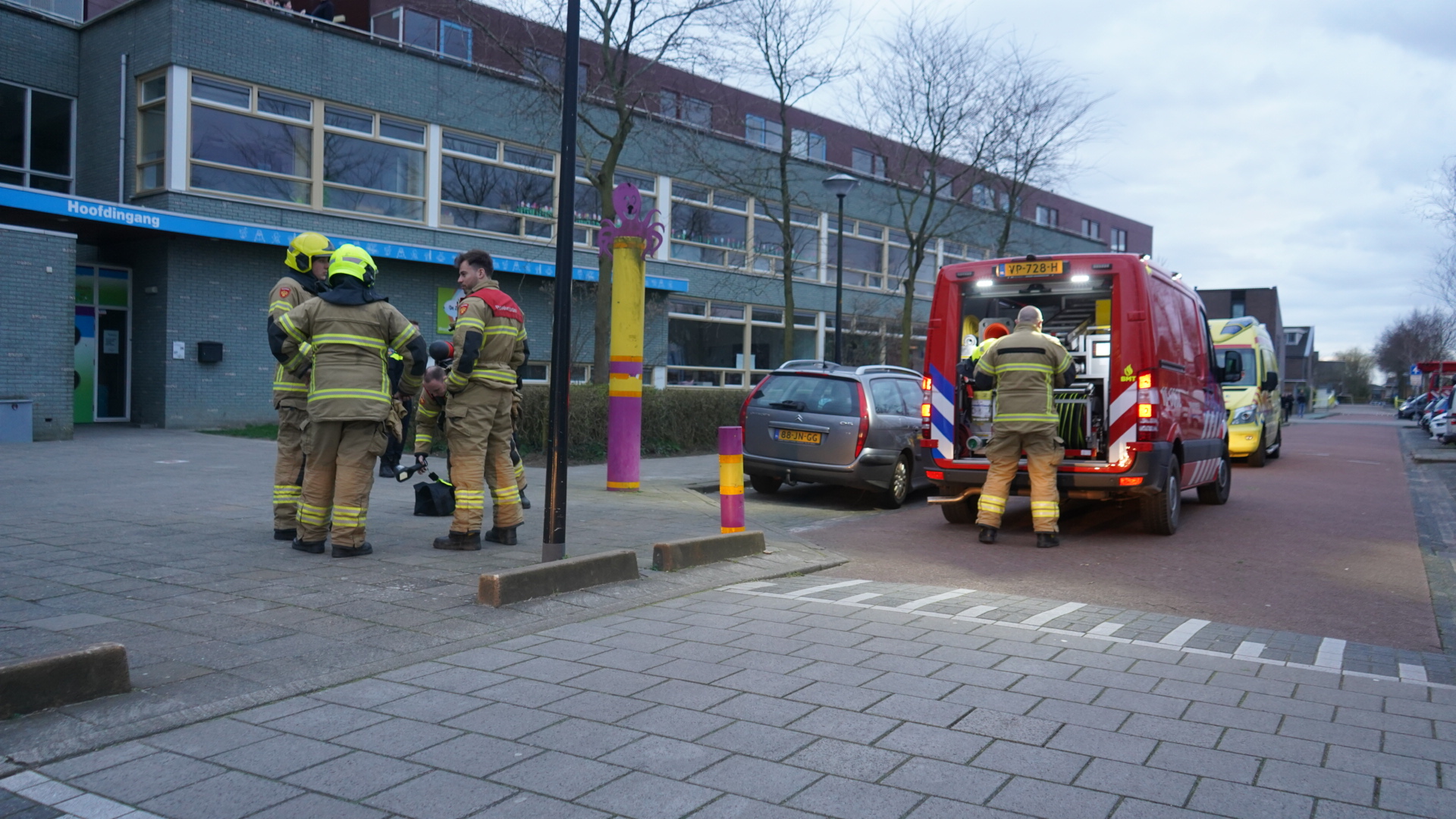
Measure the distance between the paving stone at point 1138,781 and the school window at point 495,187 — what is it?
2108 cm

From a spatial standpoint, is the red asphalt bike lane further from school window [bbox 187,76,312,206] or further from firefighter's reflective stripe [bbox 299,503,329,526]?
school window [bbox 187,76,312,206]

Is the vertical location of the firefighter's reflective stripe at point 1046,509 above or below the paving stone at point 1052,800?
above

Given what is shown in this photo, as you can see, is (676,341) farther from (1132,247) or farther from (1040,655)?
(1132,247)

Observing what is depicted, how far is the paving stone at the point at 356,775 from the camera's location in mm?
3275

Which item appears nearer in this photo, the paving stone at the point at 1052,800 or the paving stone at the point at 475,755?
the paving stone at the point at 1052,800

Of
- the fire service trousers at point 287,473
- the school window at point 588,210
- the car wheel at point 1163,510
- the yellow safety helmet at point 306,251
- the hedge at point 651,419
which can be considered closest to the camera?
the yellow safety helmet at point 306,251

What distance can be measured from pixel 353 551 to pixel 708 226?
23.4m

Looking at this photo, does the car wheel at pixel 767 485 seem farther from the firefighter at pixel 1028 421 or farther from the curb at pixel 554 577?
the curb at pixel 554 577

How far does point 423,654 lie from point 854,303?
29086 mm

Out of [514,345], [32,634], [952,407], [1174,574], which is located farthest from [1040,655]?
[952,407]

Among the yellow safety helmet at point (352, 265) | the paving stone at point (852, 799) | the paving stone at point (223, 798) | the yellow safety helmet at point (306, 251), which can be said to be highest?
the yellow safety helmet at point (306, 251)

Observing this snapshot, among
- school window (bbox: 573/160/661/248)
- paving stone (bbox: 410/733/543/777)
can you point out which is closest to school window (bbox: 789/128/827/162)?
school window (bbox: 573/160/661/248)

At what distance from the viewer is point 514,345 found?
7.43 m

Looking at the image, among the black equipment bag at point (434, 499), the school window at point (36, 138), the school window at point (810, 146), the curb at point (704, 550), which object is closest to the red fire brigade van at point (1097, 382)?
the curb at point (704, 550)
